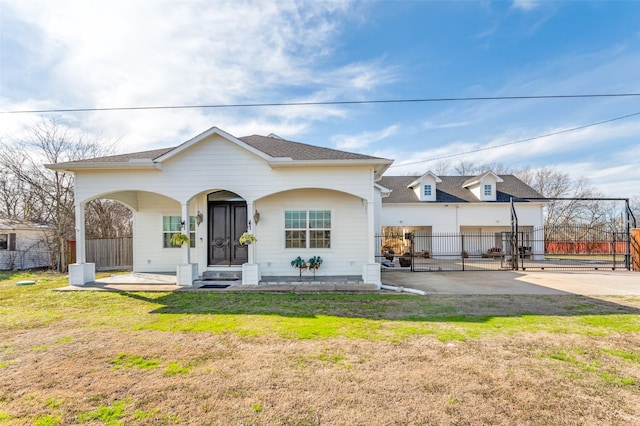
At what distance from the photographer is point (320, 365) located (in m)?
3.63

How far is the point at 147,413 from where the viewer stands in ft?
8.69

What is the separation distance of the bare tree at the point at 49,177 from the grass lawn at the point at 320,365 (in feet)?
32.1

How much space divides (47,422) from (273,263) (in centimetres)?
738

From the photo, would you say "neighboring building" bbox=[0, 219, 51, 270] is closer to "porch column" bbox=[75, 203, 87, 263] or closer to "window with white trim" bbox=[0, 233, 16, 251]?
"window with white trim" bbox=[0, 233, 16, 251]

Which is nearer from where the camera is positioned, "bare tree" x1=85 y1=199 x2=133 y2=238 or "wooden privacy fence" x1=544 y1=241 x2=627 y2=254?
"bare tree" x1=85 y1=199 x2=133 y2=238

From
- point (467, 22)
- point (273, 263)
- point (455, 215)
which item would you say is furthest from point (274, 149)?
point (455, 215)

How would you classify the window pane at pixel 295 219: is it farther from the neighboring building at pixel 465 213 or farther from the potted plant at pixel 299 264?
the neighboring building at pixel 465 213

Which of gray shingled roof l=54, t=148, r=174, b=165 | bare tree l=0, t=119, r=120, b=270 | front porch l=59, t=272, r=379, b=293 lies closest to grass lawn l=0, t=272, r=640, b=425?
front porch l=59, t=272, r=379, b=293

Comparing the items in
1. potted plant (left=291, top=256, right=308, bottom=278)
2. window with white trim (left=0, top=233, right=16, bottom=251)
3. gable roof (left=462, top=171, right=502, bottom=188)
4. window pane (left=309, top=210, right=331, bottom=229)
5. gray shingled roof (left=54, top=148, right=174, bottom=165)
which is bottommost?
potted plant (left=291, top=256, right=308, bottom=278)

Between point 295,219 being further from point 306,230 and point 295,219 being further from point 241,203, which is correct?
point 241,203

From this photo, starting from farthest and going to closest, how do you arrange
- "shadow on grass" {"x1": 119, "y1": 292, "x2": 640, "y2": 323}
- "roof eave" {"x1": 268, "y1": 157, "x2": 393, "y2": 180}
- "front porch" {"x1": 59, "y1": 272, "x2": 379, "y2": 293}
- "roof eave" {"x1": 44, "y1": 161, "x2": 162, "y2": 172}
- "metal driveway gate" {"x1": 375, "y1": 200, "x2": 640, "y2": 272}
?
"metal driveway gate" {"x1": 375, "y1": 200, "x2": 640, "y2": 272} < "roof eave" {"x1": 44, "y1": 161, "x2": 162, "y2": 172} < "roof eave" {"x1": 268, "y1": 157, "x2": 393, "y2": 180} < "front porch" {"x1": 59, "y1": 272, "x2": 379, "y2": 293} < "shadow on grass" {"x1": 119, "y1": 292, "x2": 640, "y2": 323}

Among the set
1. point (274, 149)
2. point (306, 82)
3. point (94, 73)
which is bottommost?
point (274, 149)

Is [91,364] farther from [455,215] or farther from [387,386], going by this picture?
[455,215]

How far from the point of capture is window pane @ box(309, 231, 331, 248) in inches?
389
